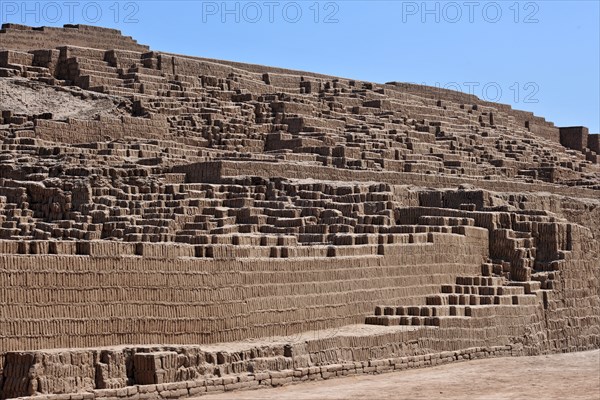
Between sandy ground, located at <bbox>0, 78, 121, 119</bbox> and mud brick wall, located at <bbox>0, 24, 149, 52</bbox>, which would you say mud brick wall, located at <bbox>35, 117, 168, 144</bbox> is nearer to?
sandy ground, located at <bbox>0, 78, 121, 119</bbox>

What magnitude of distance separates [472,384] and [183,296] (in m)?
3.74

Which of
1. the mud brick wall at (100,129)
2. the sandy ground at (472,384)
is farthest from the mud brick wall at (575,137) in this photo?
the sandy ground at (472,384)

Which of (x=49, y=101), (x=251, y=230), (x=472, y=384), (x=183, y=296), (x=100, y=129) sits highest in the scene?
(x=49, y=101)

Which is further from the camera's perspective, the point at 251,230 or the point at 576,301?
the point at 576,301

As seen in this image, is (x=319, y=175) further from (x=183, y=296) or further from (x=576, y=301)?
(x=183, y=296)

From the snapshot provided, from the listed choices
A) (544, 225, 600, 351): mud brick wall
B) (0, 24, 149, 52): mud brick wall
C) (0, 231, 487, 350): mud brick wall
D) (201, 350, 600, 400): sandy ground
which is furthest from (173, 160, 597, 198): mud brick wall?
(0, 24, 149, 52): mud brick wall

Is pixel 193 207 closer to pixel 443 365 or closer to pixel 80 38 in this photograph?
pixel 443 365

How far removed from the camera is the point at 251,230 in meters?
24.1

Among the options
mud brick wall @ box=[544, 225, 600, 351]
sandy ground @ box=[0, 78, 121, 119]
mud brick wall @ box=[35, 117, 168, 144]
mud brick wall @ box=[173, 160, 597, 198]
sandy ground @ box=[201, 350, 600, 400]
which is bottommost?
sandy ground @ box=[201, 350, 600, 400]

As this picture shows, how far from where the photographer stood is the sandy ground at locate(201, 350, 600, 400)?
16.2 metres

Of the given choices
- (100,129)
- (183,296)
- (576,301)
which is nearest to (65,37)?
(100,129)

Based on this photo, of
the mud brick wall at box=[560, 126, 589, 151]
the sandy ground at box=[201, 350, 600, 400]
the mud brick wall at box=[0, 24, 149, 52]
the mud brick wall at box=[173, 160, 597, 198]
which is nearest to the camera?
the sandy ground at box=[201, 350, 600, 400]

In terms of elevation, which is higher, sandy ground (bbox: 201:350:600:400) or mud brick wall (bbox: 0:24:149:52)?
mud brick wall (bbox: 0:24:149:52)

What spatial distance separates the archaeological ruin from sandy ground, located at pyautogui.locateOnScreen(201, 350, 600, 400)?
428mm
